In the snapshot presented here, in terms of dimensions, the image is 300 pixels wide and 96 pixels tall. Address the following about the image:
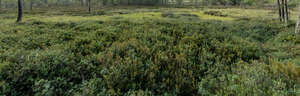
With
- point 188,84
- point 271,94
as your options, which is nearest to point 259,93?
point 271,94

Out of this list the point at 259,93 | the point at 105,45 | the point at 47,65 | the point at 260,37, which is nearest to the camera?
the point at 259,93

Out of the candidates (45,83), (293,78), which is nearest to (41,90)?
(45,83)

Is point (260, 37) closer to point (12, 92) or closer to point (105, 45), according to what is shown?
point (105, 45)

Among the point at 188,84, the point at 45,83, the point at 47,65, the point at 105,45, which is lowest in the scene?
the point at 188,84

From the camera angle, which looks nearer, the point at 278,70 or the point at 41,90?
the point at 41,90

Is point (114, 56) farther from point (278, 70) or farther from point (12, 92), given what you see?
point (278, 70)

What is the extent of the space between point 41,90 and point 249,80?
4.88m

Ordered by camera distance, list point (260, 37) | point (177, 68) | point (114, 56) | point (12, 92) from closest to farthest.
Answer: point (12, 92), point (177, 68), point (114, 56), point (260, 37)

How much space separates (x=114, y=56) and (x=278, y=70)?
504 cm

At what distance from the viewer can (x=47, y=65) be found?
13.0ft

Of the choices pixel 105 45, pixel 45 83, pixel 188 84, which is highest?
pixel 105 45

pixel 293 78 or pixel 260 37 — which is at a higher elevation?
pixel 260 37

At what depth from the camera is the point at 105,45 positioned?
21.8ft

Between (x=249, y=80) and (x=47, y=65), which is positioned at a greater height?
(x=47, y=65)
